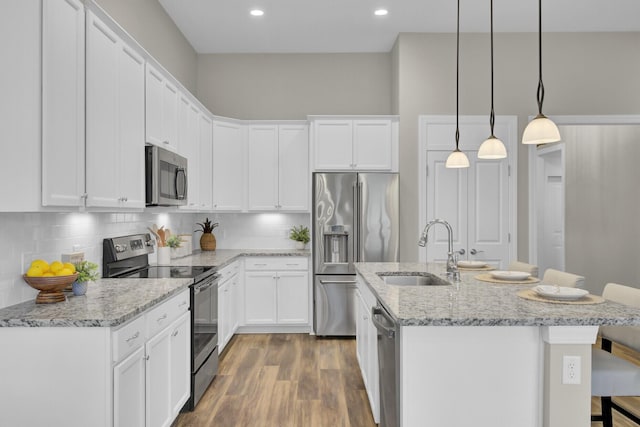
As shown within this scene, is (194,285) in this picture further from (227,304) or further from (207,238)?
(207,238)

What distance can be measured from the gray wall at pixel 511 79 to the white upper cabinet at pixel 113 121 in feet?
9.64

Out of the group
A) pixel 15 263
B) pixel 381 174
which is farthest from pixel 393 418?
pixel 381 174

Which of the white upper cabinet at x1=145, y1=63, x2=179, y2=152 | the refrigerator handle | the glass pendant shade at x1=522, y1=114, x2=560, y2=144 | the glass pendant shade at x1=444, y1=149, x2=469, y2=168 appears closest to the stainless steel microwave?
the white upper cabinet at x1=145, y1=63, x2=179, y2=152

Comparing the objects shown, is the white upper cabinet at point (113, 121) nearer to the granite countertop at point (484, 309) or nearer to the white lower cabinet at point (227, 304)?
the white lower cabinet at point (227, 304)

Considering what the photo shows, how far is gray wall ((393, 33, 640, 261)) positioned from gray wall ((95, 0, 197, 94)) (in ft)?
7.99

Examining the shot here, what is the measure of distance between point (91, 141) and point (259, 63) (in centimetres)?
360

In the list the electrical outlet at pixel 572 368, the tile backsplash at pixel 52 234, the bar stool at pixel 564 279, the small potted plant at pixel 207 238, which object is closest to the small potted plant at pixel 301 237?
the small potted plant at pixel 207 238

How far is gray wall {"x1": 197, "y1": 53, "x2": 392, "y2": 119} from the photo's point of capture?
18.2 ft

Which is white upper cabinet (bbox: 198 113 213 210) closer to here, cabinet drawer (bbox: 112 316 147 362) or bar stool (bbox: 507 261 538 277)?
cabinet drawer (bbox: 112 316 147 362)

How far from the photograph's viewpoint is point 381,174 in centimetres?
483

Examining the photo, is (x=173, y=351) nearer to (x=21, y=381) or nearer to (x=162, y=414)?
(x=162, y=414)

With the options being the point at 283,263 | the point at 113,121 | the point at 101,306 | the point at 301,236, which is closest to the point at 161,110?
the point at 113,121

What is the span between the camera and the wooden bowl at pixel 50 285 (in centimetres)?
209

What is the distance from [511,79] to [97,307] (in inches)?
186
